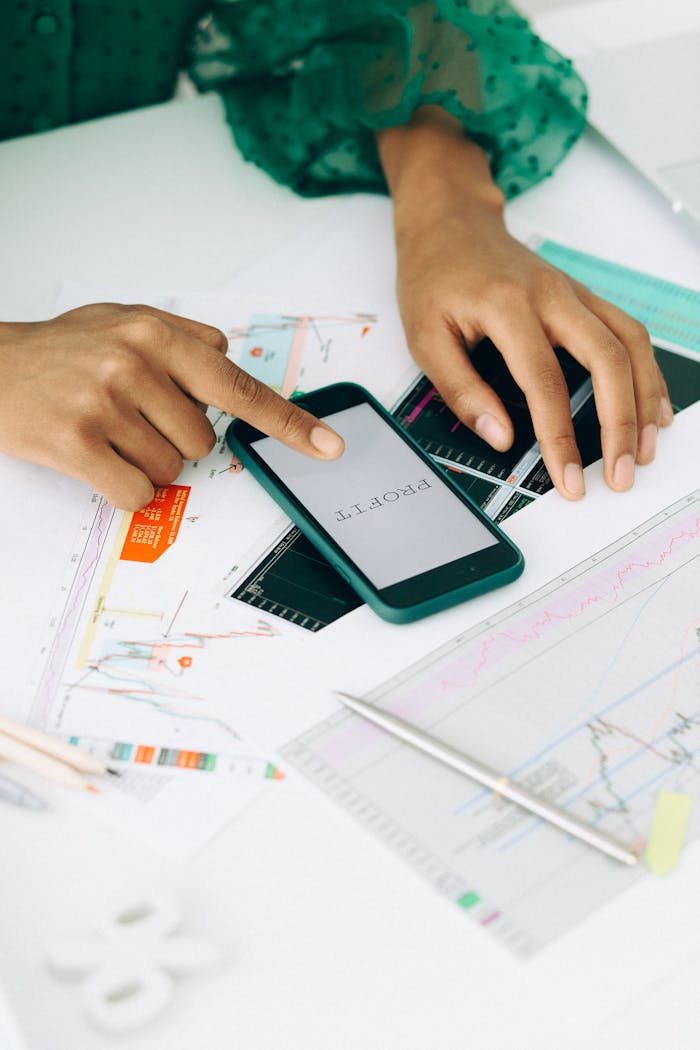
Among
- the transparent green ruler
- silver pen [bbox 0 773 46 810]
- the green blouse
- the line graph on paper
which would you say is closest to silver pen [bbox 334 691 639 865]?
the line graph on paper

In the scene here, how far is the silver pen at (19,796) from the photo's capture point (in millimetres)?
465

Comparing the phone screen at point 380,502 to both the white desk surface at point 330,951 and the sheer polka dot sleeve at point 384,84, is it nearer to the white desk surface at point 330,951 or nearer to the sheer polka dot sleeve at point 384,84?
the white desk surface at point 330,951

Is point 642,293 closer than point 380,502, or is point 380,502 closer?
point 380,502

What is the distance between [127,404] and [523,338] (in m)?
0.26

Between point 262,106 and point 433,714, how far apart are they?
625 millimetres

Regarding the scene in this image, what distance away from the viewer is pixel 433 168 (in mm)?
803

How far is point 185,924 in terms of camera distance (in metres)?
0.43

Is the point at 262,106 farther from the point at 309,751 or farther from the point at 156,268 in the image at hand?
the point at 309,751

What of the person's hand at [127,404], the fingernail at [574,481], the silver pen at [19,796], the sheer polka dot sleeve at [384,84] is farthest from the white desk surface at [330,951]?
the sheer polka dot sleeve at [384,84]

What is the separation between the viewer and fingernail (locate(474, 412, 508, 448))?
24.8 inches

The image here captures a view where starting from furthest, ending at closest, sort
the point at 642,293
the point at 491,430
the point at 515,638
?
the point at 642,293 → the point at 491,430 → the point at 515,638

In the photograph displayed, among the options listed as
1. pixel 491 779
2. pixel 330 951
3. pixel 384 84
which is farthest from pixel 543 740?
pixel 384 84

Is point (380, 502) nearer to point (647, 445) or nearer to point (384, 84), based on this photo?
point (647, 445)

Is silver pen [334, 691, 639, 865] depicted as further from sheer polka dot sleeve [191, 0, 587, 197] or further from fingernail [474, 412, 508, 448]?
sheer polka dot sleeve [191, 0, 587, 197]
